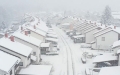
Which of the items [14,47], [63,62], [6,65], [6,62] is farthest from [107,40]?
[6,65]

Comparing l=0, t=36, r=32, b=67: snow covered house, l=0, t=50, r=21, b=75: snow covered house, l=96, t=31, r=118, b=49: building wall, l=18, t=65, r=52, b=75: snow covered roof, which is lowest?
l=18, t=65, r=52, b=75: snow covered roof

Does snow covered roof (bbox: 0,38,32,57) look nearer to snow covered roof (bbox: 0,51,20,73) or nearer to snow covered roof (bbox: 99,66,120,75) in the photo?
snow covered roof (bbox: 0,51,20,73)

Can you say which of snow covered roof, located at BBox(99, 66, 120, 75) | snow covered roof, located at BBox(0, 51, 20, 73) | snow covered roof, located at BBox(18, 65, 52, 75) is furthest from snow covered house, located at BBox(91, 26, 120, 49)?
snow covered roof, located at BBox(0, 51, 20, 73)

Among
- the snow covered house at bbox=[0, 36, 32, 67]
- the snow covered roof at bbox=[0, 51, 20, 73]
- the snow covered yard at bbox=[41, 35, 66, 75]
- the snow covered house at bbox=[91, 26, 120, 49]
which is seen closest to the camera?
the snow covered roof at bbox=[0, 51, 20, 73]

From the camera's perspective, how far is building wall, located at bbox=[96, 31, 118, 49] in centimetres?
4506

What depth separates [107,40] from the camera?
149ft

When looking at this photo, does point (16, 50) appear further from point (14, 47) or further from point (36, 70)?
point (36, 70)

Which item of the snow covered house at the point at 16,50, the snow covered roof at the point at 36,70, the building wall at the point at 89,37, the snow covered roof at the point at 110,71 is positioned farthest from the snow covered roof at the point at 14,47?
the building wall at the point at 89,37

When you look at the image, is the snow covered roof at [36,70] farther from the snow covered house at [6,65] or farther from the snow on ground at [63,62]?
the snow on ground at [63,62]

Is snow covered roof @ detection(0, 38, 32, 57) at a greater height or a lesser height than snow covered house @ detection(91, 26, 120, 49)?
lesser

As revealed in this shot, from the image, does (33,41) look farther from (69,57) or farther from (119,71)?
(119,71)

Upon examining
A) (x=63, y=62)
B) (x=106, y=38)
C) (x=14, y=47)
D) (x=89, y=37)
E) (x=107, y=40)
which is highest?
(x=89, y=37)

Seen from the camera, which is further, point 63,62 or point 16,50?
point 63,62

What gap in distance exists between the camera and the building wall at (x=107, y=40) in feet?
148
